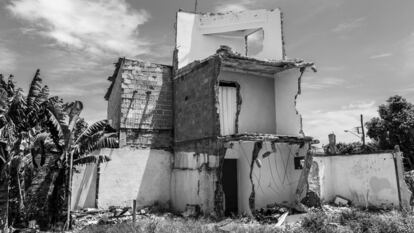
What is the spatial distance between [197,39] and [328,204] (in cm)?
1039

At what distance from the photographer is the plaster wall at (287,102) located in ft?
49.2

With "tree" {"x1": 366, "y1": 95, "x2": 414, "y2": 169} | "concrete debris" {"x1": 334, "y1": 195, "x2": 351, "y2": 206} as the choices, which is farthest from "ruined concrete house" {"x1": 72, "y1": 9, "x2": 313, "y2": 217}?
"tree" {"x1": 366, "y1": 95, "x2": 414, "y2": 169}

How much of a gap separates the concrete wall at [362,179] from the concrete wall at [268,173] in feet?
3.60

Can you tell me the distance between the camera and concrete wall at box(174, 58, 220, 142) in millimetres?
13812

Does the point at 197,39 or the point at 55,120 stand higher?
the point at 197,39

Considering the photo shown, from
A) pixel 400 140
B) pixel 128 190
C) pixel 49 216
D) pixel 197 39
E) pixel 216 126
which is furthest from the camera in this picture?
pixel 400 140

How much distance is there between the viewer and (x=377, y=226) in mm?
10031

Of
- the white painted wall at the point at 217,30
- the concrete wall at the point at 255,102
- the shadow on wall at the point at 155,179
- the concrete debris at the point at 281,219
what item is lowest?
the concrete debris at the point at 281,219

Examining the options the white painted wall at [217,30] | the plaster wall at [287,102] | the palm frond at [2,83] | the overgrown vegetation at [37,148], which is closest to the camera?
the overgrown vegetation at [37,148]

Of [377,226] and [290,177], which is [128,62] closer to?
[290,177]

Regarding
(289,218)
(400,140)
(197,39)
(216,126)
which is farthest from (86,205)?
(400,140)

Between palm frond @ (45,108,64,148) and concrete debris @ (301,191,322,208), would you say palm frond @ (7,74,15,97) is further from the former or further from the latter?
concrete debris @ (301,191,322,208)

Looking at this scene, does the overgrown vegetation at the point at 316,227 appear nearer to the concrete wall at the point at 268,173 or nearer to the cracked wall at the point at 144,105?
the concrete wall at the point at 268,173

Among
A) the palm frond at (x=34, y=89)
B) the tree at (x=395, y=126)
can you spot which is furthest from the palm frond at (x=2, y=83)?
the tree at (x=395, y=126)
